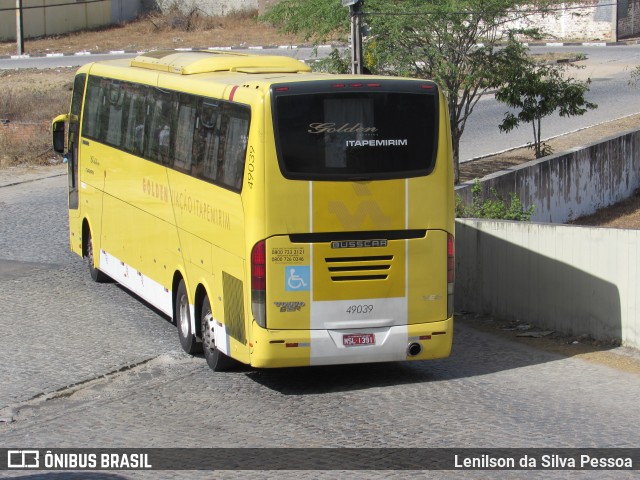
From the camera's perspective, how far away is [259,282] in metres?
11.9

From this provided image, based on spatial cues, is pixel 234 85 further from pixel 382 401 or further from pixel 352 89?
pixel 382 401

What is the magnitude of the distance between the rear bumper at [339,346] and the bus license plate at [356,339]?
31 mm

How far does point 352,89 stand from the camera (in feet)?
39.7

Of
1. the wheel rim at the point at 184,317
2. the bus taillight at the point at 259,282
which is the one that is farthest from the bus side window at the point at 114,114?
the bus taillight at the point at 259,282

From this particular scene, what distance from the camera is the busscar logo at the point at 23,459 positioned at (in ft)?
32.4

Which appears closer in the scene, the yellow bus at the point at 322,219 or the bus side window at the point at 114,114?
the yellow bus at the point at 322,219

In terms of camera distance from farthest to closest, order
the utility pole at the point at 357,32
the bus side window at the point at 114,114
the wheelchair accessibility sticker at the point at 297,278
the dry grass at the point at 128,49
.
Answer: the dry grass at the point at 128,49
the utility pole at the point at 357,32
the bus side window at the point at 114,114
the wheelchair accessibility sticker at the point at 297,278

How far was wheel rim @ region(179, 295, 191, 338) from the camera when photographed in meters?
14.0

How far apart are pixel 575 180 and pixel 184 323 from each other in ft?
40.4

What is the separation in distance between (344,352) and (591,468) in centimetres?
334

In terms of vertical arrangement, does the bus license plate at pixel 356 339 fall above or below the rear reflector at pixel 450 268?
below

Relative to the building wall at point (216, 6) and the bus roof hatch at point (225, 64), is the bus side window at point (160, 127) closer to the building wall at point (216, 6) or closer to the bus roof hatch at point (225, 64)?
the bus roof hatch at point (225, 64)

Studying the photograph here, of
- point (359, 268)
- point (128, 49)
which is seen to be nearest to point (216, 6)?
point (128, 49)

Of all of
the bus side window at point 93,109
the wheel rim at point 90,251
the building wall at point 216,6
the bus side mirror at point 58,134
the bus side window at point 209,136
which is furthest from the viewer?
the building wall at point 216,6
